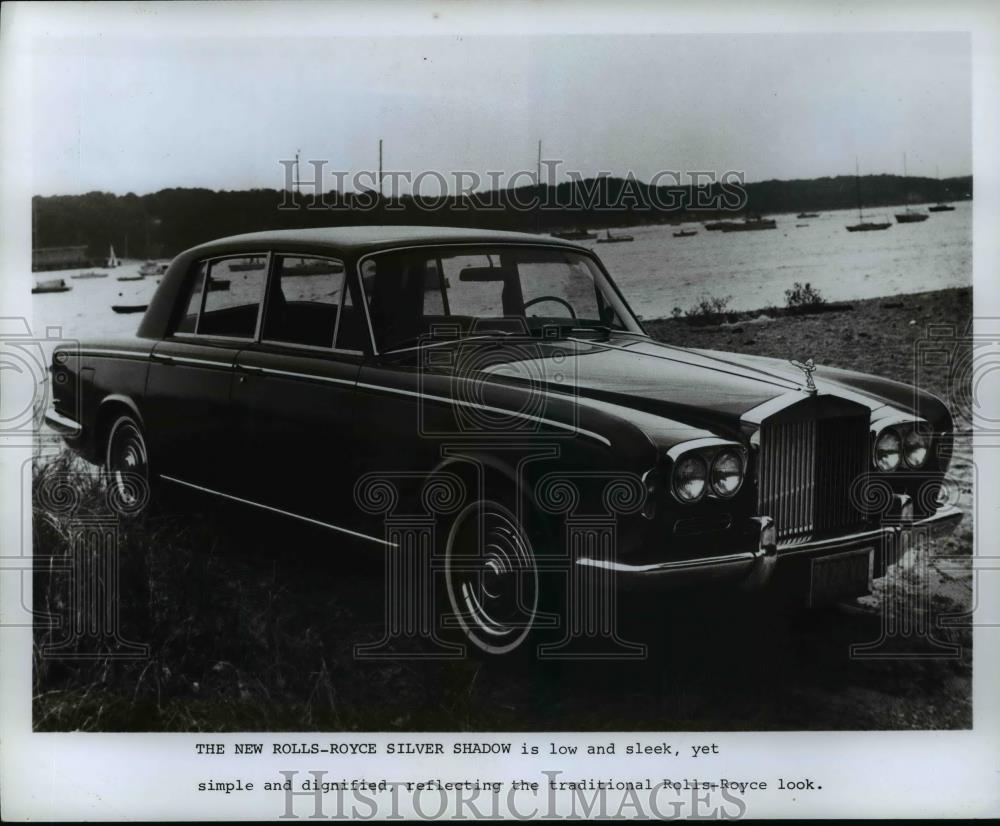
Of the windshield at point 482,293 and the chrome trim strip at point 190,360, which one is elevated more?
the windshield at point 482,293

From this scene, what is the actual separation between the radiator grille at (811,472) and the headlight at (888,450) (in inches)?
2.2

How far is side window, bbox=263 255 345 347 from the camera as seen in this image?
3473mm

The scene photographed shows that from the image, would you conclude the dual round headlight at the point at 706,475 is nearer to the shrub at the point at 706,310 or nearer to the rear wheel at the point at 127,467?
the shrub at the point at 706,310

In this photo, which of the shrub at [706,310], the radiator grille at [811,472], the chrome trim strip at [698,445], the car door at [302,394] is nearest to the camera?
the chrome trim strip at [698,445]

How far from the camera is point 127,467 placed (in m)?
4.06

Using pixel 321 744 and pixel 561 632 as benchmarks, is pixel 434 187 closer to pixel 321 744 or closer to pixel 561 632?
pixel 561 632

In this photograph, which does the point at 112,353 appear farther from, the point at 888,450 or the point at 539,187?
the point at 888,450

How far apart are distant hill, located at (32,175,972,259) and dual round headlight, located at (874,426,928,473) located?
3.33ft

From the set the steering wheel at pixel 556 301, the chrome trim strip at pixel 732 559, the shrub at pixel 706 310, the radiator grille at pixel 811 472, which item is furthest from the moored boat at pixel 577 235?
the chrome trim strip at pixel 732 559

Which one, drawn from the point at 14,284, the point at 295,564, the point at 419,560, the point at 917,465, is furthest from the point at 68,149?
the point at 917,465

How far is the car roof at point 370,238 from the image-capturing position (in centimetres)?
343

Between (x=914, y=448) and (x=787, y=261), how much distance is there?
932 millimetres

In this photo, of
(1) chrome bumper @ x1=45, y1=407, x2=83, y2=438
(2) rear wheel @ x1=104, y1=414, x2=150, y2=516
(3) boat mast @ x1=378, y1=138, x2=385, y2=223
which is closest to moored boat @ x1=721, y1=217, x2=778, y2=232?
(3) boat mast @ x1=378, y1=138, x2=385, y2=223

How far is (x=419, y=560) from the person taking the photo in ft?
11.3
